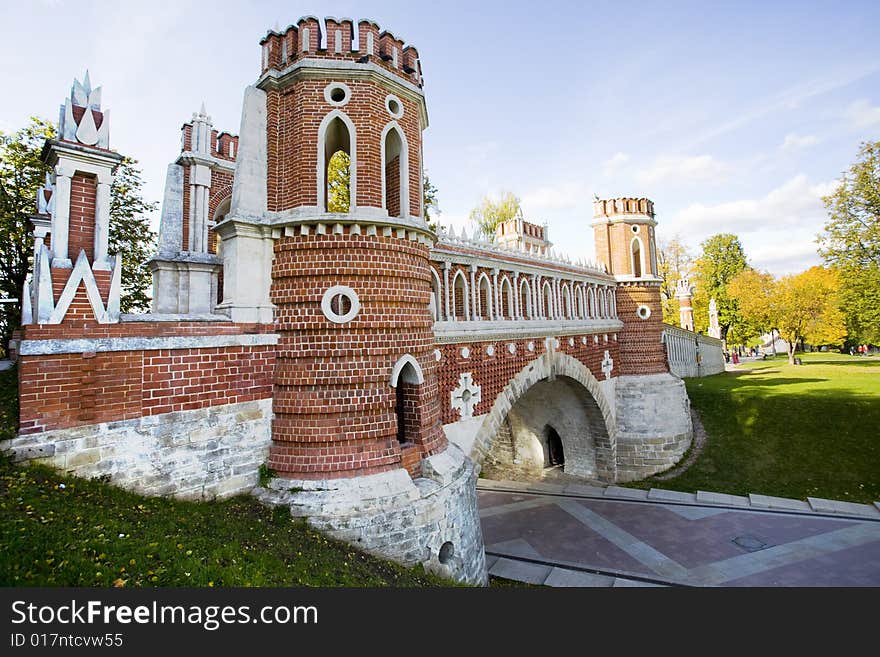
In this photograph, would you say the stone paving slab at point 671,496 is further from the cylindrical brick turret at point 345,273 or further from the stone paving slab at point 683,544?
the cylindrical brick turret at point 345,273

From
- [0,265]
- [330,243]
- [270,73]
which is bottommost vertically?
[330,243]

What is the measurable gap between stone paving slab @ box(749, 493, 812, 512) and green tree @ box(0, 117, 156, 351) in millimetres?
23565

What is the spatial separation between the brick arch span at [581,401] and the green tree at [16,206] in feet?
56.1

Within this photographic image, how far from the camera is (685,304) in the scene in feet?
118

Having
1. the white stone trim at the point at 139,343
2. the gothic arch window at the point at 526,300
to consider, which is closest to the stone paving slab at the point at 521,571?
the gothic arch window at the point at 526,300

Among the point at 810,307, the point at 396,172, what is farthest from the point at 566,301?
the point at 810,307

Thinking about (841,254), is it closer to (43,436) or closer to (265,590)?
(265,590)

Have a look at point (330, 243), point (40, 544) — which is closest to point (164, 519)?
point (40, 544)

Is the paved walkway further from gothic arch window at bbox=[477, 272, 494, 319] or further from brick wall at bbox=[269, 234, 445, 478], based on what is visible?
gothic arch window at bbox=[477, 272, 494, 319]

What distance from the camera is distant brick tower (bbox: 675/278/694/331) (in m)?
35.3

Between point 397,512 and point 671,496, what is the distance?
42.8ft

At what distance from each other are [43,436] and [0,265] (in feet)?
52.3

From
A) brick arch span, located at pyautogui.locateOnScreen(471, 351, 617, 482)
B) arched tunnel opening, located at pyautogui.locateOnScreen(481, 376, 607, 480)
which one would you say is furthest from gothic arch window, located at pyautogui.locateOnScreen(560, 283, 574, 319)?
arched tunnel opening, located at pyautogui.locateOnScreen(481, 376, 607, 480)

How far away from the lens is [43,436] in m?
5.21
